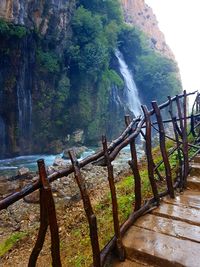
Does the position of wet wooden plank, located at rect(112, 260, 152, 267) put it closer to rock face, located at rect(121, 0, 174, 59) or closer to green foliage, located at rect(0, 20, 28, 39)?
green foliage, located at rect(0, 20, 28, 39)

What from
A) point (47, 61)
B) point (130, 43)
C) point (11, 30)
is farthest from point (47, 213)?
point (130, 43)

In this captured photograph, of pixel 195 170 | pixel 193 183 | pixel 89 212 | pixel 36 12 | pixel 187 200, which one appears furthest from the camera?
pixel 36 12

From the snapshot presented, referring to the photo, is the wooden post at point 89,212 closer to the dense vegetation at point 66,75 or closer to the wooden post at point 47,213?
the wooden post at point 47,213

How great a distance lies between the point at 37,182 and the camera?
1.82 m

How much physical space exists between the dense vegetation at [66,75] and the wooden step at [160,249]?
48.3ft

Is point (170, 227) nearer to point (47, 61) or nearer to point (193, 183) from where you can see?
point (193, 183)

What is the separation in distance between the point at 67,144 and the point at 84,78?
5.73 m

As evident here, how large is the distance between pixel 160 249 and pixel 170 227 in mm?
391

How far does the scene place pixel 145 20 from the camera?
65.5 meters

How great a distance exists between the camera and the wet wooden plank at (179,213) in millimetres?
2812

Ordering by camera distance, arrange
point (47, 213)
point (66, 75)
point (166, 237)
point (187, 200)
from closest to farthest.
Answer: point (47, 213), point (166, 237), point (187, 200), point (66, 75)

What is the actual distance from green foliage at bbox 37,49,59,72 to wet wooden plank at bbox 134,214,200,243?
17231 mm

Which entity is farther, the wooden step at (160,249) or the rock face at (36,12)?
the rock face at (36,12)

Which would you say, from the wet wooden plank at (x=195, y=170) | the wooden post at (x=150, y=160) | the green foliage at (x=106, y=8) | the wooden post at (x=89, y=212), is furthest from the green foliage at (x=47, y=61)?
the wooden post at (x=89, y=212)
